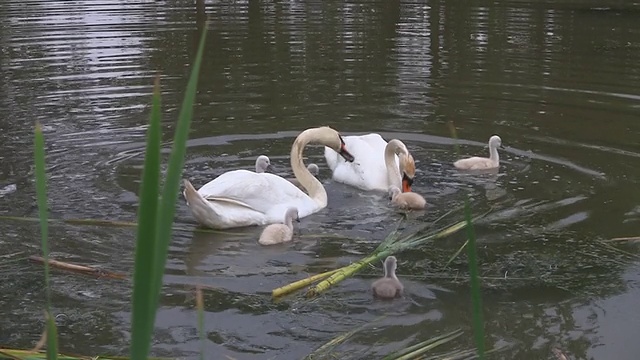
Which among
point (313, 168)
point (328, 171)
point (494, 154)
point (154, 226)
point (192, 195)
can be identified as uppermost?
point (154, 226)

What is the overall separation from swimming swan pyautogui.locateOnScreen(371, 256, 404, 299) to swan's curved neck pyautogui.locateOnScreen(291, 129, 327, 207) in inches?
81.2

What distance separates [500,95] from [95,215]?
19.0 ft

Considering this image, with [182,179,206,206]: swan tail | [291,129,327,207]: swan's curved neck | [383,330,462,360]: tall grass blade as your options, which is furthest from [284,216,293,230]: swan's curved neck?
[383,330,462,360]: tall grass blade

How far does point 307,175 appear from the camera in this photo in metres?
7.82

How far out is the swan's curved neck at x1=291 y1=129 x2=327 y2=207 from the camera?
771 centimetres

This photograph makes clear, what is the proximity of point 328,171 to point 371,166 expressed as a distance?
759mm

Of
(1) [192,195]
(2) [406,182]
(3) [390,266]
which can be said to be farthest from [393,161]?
(3) [390,266]

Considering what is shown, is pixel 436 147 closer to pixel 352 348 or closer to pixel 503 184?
pixel 503 184

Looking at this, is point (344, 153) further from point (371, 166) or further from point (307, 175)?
point (307, 175)

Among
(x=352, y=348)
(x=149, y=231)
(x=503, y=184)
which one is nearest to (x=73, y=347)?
(x=352, y=348)

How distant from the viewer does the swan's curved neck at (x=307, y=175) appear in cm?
771

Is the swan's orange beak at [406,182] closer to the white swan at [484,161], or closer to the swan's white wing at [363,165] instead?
the swan's white wing at [363,165]

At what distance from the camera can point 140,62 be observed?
13594 mm

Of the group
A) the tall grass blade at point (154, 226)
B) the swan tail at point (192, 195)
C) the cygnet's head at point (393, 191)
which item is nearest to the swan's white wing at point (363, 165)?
the cygnet's head at point (393, 191)
